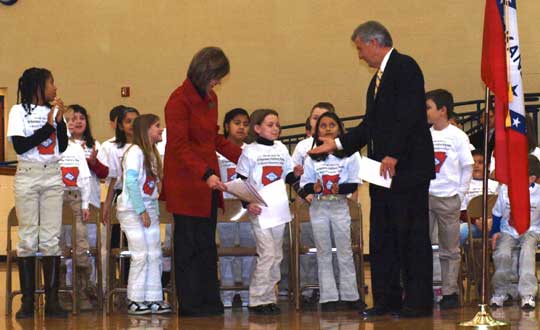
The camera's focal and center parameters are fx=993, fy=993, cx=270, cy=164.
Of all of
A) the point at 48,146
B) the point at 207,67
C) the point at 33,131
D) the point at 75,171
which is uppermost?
the point at 207,67

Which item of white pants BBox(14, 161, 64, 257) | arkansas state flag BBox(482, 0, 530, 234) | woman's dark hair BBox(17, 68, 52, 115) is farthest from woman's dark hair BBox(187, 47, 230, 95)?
arkansas state flag BBox(482, 0, 530, 234)


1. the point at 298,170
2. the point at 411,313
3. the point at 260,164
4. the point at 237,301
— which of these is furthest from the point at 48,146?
the point at 411,313

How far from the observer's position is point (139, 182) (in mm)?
7062

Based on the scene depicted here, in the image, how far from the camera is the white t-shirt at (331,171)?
7.18 meters

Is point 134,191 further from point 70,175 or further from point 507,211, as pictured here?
point 507,211

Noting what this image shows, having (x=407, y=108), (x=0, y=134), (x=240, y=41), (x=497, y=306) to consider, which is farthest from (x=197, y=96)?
(x=0, y=134)

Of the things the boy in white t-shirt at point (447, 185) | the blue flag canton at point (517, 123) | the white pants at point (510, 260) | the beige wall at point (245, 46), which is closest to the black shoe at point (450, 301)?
the boy in white t-shirt at point (447, 185)

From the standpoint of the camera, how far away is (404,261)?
6258 millimetres

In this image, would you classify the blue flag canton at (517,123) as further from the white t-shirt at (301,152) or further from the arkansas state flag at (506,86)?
the white t-shirt at (301,152)

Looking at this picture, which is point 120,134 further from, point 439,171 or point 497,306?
point 497,306

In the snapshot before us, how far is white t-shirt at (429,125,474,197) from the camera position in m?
7.13

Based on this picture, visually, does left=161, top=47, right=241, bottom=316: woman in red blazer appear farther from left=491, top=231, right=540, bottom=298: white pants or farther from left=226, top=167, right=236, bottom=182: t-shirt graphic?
left=491, top=231, right=540, bottom=298: white pants

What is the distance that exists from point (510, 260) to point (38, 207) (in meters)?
3.44

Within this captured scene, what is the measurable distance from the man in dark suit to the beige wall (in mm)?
7498
